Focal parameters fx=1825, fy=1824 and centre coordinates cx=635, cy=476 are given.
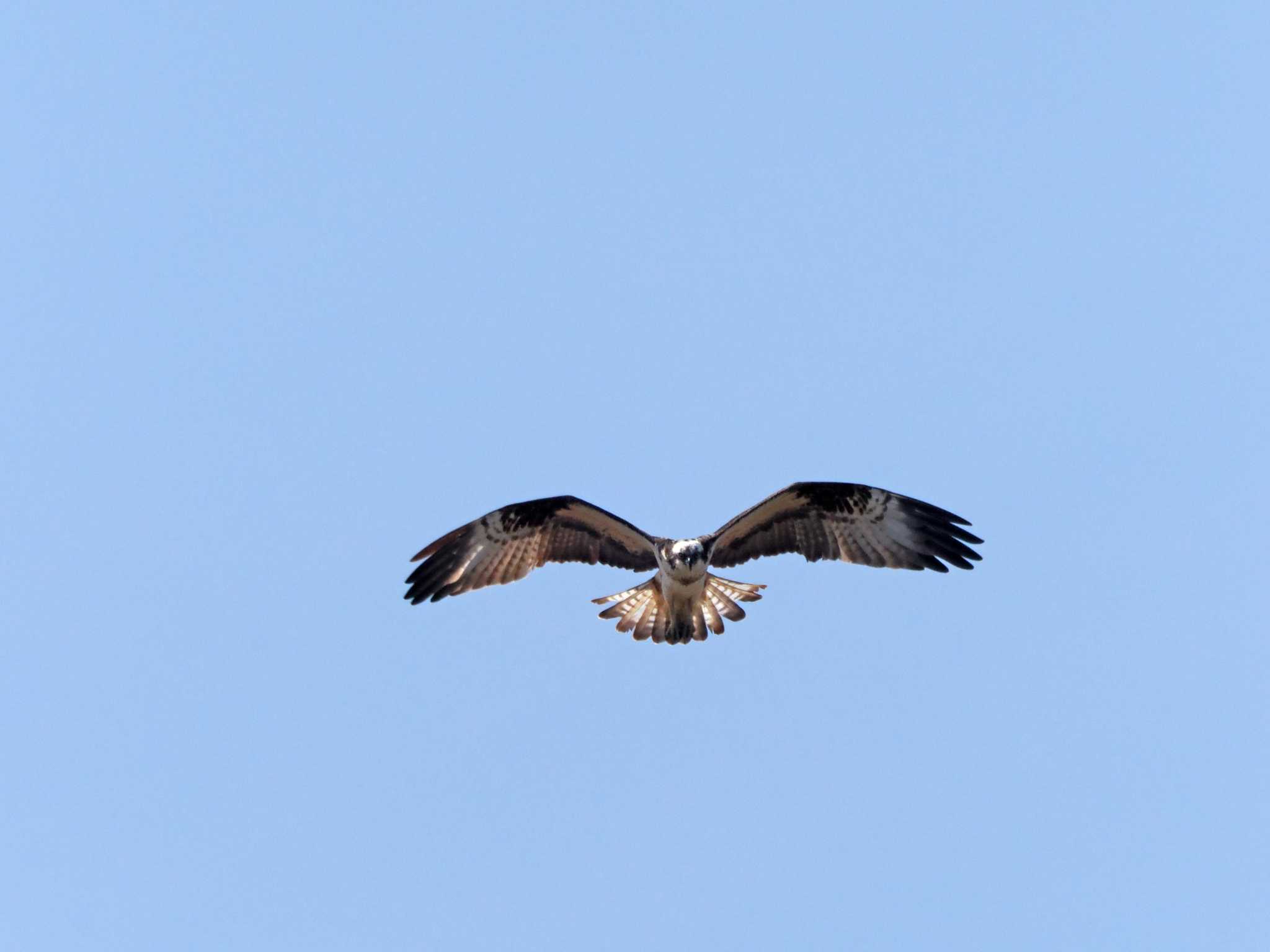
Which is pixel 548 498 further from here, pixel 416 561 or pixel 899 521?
pixel 899 521

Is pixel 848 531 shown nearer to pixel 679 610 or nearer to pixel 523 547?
pixel 679 610

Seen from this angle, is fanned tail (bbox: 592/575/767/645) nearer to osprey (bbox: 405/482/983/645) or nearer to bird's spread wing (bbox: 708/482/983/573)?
osprey (bbox: 405/482/983/645)

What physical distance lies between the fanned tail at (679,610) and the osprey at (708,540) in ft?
0.04

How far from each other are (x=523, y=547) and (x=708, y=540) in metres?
1.94

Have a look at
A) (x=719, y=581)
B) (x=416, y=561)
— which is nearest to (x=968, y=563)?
(x=719, y=581)

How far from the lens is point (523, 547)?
1838 cm

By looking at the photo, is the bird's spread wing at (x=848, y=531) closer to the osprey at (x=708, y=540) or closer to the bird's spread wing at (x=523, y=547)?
the osprey at (x=708, y=540)

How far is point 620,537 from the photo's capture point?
18266mm

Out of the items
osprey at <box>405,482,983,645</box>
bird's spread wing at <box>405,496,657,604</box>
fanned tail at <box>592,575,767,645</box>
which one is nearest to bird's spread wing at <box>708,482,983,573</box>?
osprey at <box>405,482,983,645</box>

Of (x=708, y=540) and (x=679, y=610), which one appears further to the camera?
(x=679, y=610)

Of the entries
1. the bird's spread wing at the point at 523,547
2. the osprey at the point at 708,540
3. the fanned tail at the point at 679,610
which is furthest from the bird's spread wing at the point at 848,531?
the bird's spread wing at the point at 523,547

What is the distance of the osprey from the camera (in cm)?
1797

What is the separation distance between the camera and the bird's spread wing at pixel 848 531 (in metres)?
18.0

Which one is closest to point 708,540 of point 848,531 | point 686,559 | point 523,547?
point 686,559
